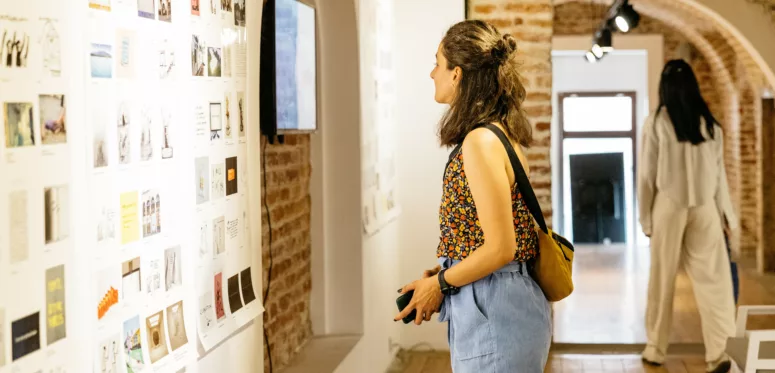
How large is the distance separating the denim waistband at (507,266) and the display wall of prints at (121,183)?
0.58 m

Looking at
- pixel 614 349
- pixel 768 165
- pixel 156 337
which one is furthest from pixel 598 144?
pixel 156 337

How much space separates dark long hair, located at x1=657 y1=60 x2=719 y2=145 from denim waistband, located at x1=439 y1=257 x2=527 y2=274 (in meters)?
3.23

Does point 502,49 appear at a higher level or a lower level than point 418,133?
higher

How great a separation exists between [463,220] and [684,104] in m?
3.30

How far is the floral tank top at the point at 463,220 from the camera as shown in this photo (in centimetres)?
247

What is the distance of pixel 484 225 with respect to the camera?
2385 millimetres

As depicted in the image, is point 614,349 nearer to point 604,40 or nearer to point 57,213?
point 604,40

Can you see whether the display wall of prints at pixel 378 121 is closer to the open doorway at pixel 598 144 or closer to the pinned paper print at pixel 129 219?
the pinned paper print at pixel 129 219

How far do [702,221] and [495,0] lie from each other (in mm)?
1575

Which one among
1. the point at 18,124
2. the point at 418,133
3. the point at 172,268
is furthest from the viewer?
the point at 418,133

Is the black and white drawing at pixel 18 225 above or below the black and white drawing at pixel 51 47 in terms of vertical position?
below

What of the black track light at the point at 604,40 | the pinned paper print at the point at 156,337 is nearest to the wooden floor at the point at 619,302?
the black track light at the point at 604,40

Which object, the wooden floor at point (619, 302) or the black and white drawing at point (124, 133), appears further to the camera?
the wooden floor at point (619, 302)

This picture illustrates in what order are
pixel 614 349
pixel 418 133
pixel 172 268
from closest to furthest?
pixel 172 268
pixel 418 133
pixel 614 349
